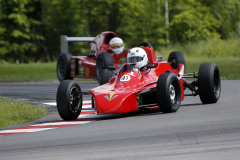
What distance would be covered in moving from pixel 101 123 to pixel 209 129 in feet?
7.54

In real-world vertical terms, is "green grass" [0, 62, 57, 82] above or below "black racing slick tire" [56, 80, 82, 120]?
below

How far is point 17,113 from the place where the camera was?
1287cm

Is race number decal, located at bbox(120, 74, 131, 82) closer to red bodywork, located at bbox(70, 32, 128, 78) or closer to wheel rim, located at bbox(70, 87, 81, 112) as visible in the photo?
wheel rim, located at bbox(70, 87, 81, 112)

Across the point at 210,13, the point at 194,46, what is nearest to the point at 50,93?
the point at 194,46

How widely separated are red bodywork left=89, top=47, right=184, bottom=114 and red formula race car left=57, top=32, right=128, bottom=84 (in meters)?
8.10

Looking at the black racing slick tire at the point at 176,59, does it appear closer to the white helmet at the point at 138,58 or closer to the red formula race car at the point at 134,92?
the red formula race car at the point at 134,92

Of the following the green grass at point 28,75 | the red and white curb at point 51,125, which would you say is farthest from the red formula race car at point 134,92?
the green grass at point 28,75

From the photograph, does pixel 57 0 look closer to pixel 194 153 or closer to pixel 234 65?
pixel 234 65

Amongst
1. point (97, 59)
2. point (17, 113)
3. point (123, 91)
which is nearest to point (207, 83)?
point (123, 91)

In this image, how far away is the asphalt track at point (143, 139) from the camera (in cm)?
776

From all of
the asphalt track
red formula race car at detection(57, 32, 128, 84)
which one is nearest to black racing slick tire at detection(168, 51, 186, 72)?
red formula race car at detection(57, 32, 128, 84)

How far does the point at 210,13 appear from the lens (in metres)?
56.8

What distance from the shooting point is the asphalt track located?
7762 millimetres

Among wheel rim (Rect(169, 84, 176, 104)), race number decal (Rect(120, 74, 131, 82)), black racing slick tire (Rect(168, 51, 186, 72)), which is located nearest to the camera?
wheel rim (Rect(169, 84, 176, 104))
